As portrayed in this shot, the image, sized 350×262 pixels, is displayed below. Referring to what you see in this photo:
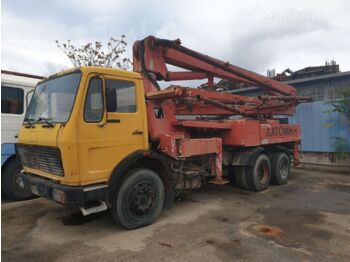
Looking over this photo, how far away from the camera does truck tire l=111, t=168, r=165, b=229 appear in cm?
462

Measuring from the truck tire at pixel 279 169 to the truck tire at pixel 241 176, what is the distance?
44.6 inches

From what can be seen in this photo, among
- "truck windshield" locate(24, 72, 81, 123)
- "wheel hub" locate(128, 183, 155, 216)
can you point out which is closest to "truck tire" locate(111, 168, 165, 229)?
"wheel hub" locate(128, 183, 155, 216)

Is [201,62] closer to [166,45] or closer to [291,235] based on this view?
[166,45]

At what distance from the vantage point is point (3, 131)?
6578mm

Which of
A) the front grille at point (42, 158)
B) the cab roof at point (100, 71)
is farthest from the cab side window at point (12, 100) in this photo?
the cab roof at point (100, 71)

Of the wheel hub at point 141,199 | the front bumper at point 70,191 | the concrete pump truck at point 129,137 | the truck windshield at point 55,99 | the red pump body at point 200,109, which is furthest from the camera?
the red pump body at point 200,109

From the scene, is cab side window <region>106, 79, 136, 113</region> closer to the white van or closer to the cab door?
the cab door

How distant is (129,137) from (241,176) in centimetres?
378

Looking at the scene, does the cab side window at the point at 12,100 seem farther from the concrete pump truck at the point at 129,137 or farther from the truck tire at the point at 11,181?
the concrete pump truck at the point at 129,137

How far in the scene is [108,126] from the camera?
452 cm

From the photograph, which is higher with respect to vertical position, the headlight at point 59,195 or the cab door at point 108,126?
the cab door at point 108,126

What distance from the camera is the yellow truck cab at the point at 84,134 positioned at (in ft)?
13.6

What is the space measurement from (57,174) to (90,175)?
0.47 meters

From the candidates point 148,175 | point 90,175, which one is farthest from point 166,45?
point 90,175
